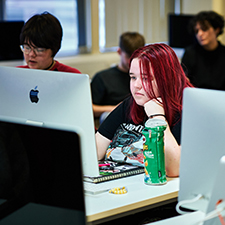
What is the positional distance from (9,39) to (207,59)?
1.84 metres

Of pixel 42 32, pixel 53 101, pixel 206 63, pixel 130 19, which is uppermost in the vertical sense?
pixel 130 19

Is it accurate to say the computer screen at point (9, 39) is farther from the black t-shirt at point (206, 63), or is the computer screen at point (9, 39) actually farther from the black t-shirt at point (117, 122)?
the black t-shirt at point (117, 122)

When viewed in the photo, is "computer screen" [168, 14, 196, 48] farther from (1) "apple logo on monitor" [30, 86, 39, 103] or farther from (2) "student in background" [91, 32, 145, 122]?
(1) "apple logo on monitor" [30, 86, 39, 103]

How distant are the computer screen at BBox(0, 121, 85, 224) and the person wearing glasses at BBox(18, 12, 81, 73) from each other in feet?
3.85

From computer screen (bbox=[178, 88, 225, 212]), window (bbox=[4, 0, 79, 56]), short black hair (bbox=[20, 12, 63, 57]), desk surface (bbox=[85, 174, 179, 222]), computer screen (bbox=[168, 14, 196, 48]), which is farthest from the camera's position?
computer screen (bbox=[168, 14, 196, 48])

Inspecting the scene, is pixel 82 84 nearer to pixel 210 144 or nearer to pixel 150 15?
pixel 210 144

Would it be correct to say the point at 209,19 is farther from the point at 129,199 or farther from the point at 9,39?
the point at 129,199

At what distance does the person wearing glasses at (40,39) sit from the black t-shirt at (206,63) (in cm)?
191

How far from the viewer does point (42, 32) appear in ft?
6.51

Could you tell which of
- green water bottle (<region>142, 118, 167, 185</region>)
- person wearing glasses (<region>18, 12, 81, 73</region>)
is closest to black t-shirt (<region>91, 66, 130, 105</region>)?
Result: person wearing glasses (<region>18, 12, 81, 73</region>)

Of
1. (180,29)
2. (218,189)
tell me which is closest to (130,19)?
(180,29)

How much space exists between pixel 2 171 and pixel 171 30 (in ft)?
12.1

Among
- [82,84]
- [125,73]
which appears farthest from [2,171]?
[125,73]

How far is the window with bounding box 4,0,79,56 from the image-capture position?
13.3ft
